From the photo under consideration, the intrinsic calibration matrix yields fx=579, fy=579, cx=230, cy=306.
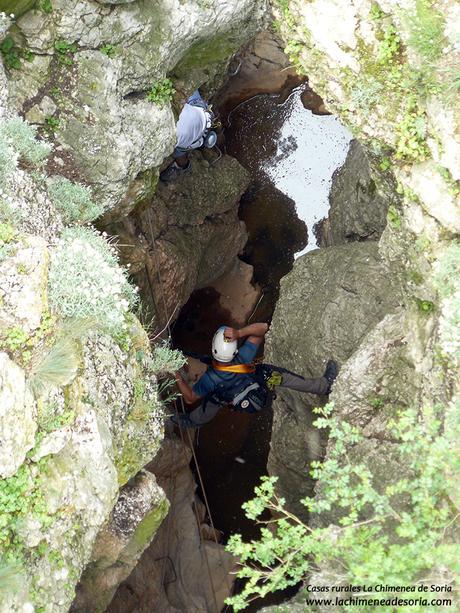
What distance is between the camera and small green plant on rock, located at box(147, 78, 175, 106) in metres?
6.43

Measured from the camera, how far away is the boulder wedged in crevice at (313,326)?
793cm

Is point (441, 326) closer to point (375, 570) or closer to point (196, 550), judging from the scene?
point (375, 570)

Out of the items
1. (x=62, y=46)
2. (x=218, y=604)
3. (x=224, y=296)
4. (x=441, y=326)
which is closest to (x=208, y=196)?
(x=224, y=296)

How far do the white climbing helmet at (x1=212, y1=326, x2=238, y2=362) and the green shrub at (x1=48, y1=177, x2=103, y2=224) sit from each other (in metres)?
→ 3.18

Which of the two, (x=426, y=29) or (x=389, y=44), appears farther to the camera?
(x=389, y=44)

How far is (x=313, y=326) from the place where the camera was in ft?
27.4

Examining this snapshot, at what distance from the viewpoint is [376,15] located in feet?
15.8

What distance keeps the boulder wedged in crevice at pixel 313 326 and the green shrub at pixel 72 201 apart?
3.82 m

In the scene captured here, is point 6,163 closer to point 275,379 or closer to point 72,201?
point 72,201

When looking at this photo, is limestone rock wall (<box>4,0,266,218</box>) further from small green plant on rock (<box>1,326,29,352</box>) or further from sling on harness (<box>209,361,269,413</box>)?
sling on harness (<box>209,361,269,413</box>)

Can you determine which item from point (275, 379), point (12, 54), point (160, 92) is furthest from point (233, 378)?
point (12, 54)

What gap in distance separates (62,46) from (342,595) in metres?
5.63

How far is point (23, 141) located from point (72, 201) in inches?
30.6

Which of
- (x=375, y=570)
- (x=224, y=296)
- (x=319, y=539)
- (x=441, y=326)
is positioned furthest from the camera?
(x=224, y=296)
